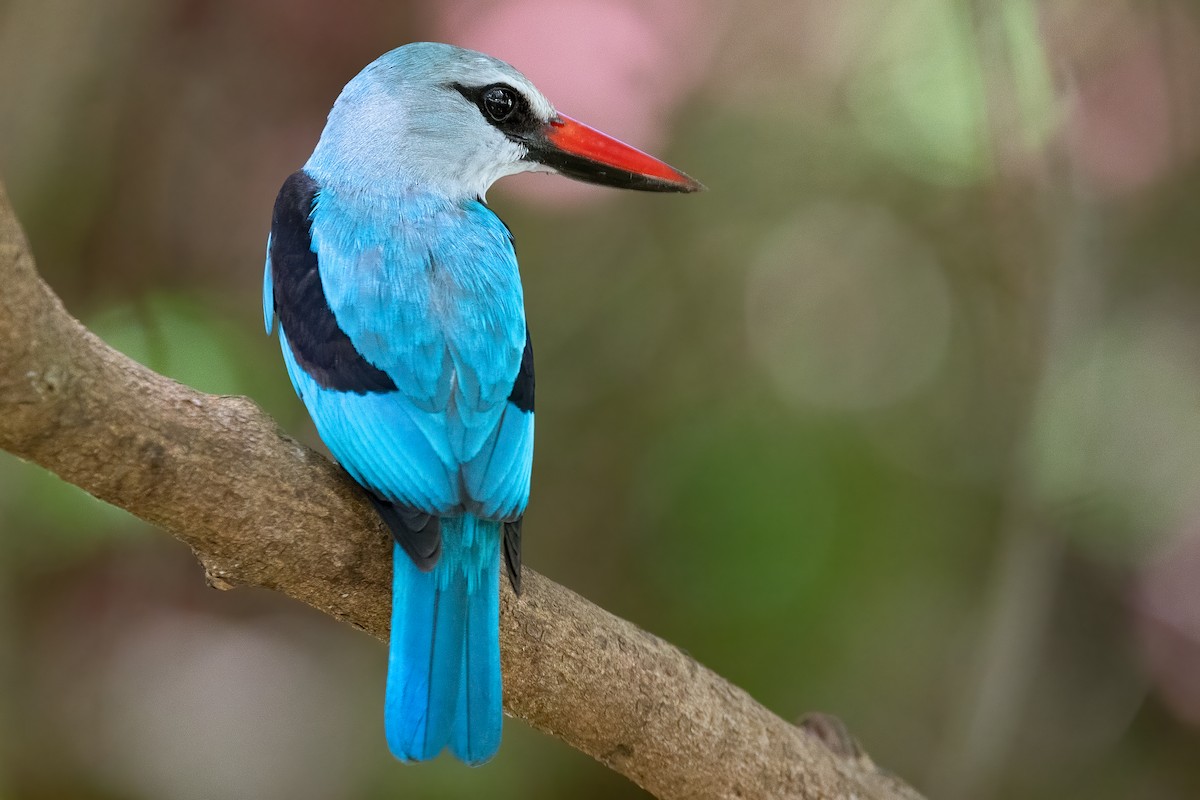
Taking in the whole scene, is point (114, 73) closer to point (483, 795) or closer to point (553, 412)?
point (553, 412)

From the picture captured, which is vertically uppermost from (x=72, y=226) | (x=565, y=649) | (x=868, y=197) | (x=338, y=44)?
(x=868, y=197)

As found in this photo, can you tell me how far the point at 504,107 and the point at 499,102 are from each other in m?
0.02

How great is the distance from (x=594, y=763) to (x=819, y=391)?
4.65 feet

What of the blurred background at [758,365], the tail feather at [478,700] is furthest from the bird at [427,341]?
the blurred background at [758,365]

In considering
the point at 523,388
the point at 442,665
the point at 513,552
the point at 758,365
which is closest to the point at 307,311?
the point at 523,388

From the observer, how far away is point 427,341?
6.60 ft

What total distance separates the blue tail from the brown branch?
0.12 meters

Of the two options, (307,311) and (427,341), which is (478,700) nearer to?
(427,341)

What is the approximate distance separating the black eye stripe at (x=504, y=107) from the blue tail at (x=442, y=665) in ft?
3.30

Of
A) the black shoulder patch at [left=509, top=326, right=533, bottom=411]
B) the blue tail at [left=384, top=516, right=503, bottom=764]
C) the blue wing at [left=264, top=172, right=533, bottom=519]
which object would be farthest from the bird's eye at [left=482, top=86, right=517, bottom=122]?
the blue tail at [left=384, top=516, right=503, bottom=764]

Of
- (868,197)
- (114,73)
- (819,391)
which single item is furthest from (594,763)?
(114,73)

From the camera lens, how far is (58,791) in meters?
3.52

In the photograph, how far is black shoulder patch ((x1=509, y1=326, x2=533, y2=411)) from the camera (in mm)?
2064

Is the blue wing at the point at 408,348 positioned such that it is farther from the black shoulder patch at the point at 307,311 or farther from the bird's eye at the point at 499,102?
the bird's eye at the point at 499,102
